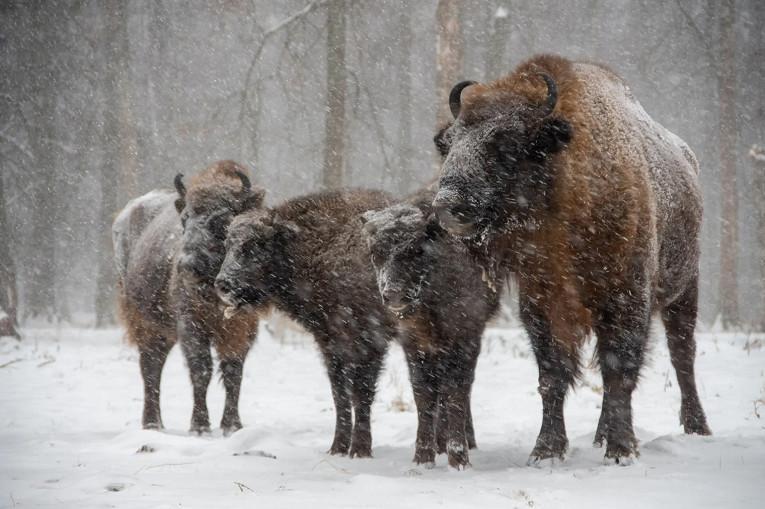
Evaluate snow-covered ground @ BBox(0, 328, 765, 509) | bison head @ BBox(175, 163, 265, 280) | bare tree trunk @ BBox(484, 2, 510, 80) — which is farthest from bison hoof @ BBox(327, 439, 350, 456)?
bare tree trunk @ BBox(484, 2, 510, 80)

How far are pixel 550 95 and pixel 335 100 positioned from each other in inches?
380

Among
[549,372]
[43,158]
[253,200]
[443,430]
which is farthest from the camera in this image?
[43,158]

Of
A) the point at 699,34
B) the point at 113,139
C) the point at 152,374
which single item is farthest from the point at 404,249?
the point at 113,139

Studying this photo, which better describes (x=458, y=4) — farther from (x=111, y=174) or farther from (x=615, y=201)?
(x=111, y=174)

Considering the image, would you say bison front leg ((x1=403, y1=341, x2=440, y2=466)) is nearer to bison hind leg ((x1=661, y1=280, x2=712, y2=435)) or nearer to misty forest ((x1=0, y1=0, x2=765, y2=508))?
misty forest ((x1=0, y1=0, x2=765, y2=508))

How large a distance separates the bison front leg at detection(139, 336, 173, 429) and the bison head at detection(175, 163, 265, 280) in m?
1.43

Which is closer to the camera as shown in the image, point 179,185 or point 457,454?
point 457,454

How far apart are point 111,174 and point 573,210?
17.5m

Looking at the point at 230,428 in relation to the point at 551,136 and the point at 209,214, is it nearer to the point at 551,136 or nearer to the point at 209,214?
the point at 209,214

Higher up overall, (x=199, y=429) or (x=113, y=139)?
(x=113, y=139)

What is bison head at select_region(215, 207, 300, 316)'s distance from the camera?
6.21m

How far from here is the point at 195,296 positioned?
7.16 m

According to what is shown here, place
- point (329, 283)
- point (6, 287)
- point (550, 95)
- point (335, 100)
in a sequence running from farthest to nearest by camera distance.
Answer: point (6, 287) < point (335, 100) < point (329, 283) < point (550, 95)

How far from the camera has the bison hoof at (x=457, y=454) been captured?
4844mm
